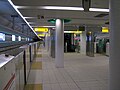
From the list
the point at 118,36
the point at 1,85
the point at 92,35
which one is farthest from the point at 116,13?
the point at 92,35

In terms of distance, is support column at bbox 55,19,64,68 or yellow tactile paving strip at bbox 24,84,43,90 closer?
yellow tactile paving strip at bbox 24,84,43,90

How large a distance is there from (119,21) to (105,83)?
122 inches

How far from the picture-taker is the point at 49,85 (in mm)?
5453

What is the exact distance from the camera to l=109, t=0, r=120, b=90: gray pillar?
316 cm

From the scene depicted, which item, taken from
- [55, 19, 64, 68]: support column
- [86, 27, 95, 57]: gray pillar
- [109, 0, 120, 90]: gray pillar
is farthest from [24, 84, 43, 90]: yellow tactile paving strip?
[86, 27, 95, 57]: gray pillar

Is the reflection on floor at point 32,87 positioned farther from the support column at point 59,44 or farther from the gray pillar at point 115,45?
the support column at point 59,44

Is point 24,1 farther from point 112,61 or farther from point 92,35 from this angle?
point 92,35

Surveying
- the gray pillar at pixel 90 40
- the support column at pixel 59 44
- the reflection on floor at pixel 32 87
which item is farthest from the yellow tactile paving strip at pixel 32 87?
the gray pillar at pixel 90 40

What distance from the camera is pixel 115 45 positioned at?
3.21m

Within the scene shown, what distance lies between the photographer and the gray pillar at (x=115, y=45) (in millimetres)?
3158

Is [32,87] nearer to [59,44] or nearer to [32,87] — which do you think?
[32,87]

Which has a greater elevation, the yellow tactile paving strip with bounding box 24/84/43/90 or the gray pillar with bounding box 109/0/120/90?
the gray pillar with bounding box 109/0/120/90

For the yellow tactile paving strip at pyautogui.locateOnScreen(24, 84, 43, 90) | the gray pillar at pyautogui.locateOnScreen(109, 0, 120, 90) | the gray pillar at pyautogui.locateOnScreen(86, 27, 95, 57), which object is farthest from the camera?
the gray pillar at pyautogui.locateOnScreen(86, 27, 95, 57)

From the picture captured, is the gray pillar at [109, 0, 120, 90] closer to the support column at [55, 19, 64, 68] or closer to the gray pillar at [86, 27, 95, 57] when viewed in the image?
the support column at [55, 19, 64, 68]
